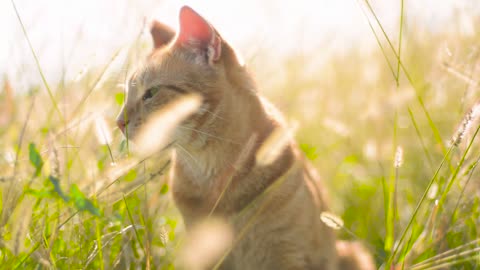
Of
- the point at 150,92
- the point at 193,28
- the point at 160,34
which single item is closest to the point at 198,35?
the point at 193,28

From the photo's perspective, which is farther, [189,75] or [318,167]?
[318,167]

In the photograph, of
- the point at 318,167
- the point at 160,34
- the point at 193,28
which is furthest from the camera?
the point at 318,167

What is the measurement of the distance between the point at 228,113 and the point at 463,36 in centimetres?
144

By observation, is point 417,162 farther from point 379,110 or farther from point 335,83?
point 335,83

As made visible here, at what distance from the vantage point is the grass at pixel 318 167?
1404 millimetres

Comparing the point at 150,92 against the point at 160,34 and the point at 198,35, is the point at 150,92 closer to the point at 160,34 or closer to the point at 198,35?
the point at 198,35

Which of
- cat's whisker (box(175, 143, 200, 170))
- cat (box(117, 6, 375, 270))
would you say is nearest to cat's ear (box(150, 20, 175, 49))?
cat (box(117, 6, 375, 270))

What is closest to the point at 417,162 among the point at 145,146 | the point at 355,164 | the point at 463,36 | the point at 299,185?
the point at 355,164

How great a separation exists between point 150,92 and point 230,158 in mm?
412

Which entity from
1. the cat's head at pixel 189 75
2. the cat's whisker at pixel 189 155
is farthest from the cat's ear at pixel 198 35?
the cat's whisker at pixel 189 155

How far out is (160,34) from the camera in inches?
98.5

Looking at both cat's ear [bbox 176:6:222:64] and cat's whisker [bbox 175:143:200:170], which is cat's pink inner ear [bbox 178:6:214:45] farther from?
cat's whisker [bbox 175:143:200:170]

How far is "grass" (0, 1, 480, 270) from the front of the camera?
140 cm

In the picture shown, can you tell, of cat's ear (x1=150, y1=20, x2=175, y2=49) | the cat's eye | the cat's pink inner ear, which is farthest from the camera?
cat's ear (x1=150, y1=20, x2=175, y2=49)
